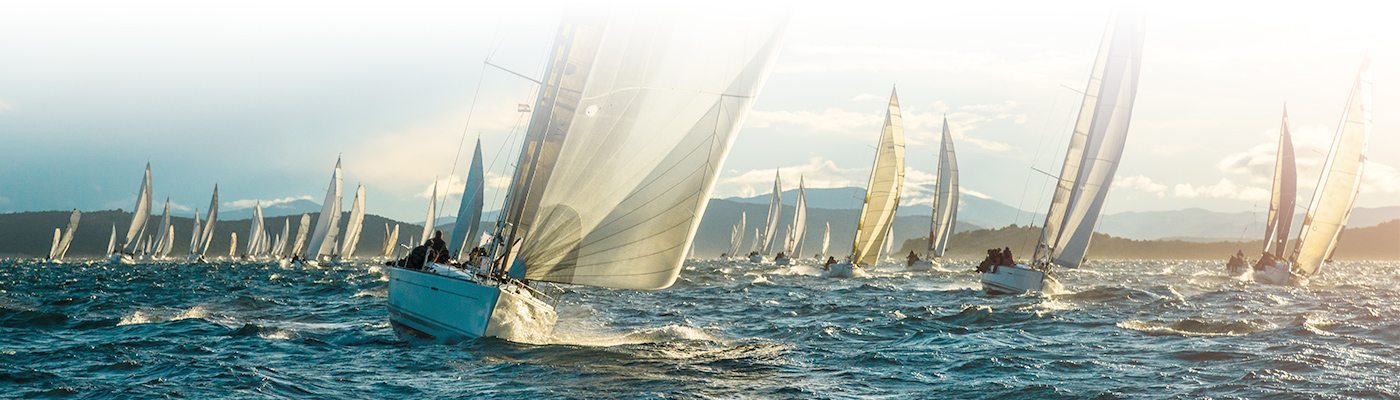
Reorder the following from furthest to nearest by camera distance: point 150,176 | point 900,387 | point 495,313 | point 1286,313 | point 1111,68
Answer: point 150,176 → point 1111,68 → point 1286,313 → point 495,313 → point 900,387

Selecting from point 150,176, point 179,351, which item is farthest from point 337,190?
point 179,351

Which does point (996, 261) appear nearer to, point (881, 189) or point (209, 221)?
point (881, 189)

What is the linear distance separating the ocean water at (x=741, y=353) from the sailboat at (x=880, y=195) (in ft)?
75.7

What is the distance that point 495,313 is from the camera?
53.8 ft

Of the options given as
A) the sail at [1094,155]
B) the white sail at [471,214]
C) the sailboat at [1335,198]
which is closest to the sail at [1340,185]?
the sailboat at [1335,198]

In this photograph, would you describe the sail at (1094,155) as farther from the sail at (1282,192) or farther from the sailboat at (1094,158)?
the sail at (1282,192)

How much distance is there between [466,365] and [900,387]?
576 centimetres

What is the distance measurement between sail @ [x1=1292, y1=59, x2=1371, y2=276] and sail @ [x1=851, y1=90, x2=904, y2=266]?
1739 cm

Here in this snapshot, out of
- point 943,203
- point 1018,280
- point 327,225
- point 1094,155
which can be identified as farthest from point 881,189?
point 327,225

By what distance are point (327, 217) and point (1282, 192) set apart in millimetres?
58592

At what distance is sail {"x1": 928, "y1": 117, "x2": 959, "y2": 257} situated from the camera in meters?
65.1

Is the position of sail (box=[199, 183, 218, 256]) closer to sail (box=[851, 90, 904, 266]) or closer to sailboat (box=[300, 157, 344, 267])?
sailboat (box=[300, 157, 344, 267])

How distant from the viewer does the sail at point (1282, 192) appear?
167ft

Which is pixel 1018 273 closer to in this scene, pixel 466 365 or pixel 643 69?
pixel 643 69
